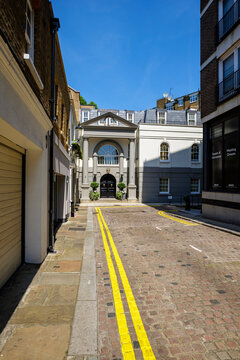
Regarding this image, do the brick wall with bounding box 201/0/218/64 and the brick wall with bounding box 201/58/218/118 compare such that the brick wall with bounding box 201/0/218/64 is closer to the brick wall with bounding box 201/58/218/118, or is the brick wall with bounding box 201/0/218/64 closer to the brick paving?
the brick wall with bounding box 201/58/218/118

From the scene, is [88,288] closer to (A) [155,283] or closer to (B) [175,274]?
(A) [155,283]

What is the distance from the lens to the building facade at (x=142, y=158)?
90.5ft

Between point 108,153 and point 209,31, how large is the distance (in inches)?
717

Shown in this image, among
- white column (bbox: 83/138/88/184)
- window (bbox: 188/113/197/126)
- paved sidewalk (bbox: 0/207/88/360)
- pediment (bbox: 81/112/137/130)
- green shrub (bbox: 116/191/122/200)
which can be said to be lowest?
paved sidewalk (bbox: 0/207/88/360)

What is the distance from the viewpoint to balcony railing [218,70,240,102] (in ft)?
38.0

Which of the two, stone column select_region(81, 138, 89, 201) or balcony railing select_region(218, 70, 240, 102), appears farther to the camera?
stone column select_region(81, 138, 89, 201)

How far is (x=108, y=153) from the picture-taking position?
29547 mm

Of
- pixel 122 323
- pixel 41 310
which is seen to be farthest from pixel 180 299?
pixel 41 310

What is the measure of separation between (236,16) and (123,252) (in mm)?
13789

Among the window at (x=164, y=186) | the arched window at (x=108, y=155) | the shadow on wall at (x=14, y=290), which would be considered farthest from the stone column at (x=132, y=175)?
the shadow on wall at (x=14, y=290)

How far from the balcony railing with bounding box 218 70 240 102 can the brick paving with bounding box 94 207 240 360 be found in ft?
28.5

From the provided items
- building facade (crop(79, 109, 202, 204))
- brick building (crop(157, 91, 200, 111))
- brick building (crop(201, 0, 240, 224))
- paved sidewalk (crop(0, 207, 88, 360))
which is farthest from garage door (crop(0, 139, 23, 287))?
brick building (crop(157, 91, 200, 111))

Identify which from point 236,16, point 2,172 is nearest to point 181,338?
point 2,172

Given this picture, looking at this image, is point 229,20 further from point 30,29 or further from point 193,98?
point 193,98
